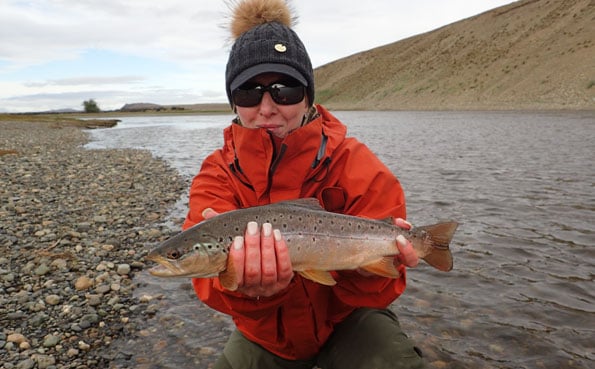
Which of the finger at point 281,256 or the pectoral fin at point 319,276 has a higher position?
the finger at point 281,256

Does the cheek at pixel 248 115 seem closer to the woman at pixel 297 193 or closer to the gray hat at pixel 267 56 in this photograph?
the woman at pixel 297 193

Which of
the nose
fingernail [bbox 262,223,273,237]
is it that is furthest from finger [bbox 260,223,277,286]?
the nose

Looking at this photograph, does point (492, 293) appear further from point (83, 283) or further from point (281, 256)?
point (83, 283)

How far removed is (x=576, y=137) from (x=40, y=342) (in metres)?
21.3

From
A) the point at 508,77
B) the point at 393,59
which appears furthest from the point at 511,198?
the point at 393,59

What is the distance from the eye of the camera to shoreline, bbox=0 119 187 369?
14.6 feet

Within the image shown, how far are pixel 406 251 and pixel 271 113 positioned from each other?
1.38 m

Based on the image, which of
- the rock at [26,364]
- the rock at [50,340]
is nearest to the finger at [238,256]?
the rock at [26,364]

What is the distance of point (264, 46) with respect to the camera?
11.0 feet

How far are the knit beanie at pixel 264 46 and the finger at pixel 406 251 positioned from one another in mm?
1336

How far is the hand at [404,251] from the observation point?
3.09 metres

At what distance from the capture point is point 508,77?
57.6 m

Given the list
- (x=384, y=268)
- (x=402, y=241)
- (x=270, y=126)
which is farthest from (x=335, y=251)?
(x=270, y=126)

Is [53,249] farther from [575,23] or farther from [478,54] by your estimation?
[478,54]
